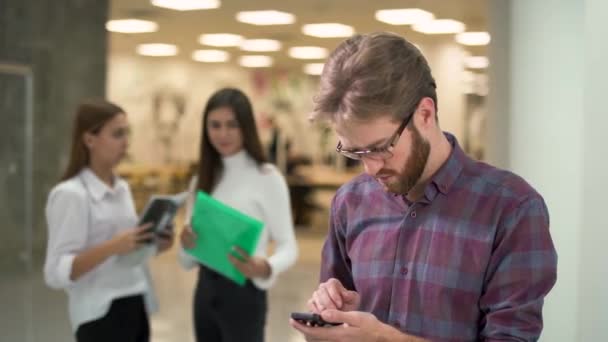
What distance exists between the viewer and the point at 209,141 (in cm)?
408

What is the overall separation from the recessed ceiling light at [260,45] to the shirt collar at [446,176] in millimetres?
13940

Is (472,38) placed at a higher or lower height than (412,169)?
higher

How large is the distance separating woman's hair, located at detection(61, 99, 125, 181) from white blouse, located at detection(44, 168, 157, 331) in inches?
2.6

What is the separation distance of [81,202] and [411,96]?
2.22m

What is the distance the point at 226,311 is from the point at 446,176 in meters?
2.16

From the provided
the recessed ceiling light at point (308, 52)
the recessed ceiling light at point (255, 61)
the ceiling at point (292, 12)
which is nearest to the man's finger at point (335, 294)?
the ceiling at point (292, 12)

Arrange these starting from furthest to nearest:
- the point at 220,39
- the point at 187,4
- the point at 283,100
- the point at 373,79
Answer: the point at 283,100, the point at 220,39, the point at 187,4, the point at 373,79

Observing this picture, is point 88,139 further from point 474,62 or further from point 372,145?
point 474,62

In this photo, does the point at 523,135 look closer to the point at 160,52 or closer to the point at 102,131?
the point at 102,131

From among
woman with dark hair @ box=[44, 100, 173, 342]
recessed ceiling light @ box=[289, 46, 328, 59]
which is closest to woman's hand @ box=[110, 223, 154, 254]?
woman with dark hair @ box=[44, 100, 173, 342]

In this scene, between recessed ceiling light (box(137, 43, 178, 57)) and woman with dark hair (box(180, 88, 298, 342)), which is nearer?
woman with dark hair (box(180, 88, 298, 342))

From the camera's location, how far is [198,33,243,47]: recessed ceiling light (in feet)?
48.7

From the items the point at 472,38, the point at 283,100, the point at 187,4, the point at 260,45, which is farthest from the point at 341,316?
the point at 283,100

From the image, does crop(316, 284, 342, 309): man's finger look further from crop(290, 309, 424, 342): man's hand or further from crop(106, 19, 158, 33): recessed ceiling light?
crop(106, 19, 158, 33): recessed ceiling light
